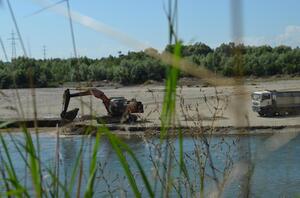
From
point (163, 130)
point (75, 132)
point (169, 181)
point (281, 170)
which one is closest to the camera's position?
point (163, 130)

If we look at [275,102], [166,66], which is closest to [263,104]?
[275,102]

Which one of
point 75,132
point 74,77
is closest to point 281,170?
point 74,77

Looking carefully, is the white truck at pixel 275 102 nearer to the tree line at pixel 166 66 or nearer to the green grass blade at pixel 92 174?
the tree line at pixel 166 66

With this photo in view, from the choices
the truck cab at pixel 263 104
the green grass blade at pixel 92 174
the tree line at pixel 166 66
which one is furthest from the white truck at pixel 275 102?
the green grass blade at pixel 92 174

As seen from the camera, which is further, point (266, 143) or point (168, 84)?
point (266, 143)

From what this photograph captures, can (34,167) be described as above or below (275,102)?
above

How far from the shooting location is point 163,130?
4.28 feet

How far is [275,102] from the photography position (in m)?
30.5

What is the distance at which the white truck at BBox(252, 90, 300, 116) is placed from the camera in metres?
29.6

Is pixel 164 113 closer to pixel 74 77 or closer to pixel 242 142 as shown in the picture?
pixel 242 142

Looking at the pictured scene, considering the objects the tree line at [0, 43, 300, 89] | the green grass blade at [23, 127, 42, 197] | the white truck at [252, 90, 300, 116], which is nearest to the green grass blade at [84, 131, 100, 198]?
the green grass blade at [23, 127, 42, 197]

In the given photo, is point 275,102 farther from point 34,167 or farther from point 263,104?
point 34,167

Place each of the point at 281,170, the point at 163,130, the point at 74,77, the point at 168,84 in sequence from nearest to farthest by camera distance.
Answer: the point at 168,84
the point at 163,130
the point at 74,77
the point at 281,170

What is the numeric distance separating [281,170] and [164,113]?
1336 cm
